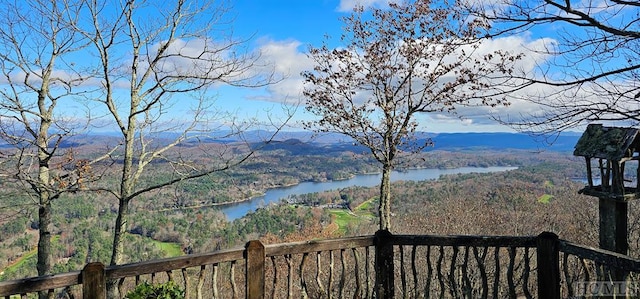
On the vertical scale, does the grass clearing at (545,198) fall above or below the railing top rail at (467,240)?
below

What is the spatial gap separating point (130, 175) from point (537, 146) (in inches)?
213

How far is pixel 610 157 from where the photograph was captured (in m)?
3.40

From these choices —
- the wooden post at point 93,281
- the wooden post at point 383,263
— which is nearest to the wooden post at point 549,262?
the wooden post at point 383,263

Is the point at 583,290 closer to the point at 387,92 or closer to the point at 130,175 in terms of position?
the point at 387,92

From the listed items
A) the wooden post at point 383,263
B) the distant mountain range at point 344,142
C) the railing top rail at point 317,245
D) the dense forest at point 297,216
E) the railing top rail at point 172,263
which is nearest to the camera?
the railing top rail at point 172,263

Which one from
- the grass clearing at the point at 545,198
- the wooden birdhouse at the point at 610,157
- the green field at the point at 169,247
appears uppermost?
the wooden birdhouse at the point at 610,157

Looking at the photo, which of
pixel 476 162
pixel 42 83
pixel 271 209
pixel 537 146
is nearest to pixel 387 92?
pixel 537 146

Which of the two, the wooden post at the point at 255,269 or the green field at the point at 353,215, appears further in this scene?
the green field at the point at 353,215

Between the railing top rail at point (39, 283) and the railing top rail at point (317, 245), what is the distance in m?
1.29

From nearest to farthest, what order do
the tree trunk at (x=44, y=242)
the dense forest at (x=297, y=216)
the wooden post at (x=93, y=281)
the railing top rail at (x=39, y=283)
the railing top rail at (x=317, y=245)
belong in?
the railing top rail at (x=39, y=283), the wooden post at (x=93, y=281), the railing top rail at (x=317, y=245), the tree trunk at (x=44, y=242), the dense forest at (x=297, y=216)

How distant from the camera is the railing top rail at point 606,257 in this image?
9.42 feet

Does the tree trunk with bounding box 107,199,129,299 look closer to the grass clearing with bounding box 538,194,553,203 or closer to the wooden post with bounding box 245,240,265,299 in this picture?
the wooden post with bounding box 245,240,265,299

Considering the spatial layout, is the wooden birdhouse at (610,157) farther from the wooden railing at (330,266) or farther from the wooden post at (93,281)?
the wooden post at (93,281)

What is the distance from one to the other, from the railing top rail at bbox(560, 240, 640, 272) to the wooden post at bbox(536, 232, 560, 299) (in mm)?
94
